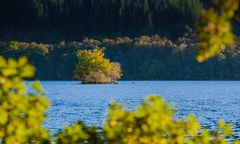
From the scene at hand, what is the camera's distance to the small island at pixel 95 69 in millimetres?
185100

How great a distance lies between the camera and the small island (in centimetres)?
18510

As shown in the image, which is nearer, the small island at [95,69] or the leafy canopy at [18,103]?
the leafy canopy at [18,103]

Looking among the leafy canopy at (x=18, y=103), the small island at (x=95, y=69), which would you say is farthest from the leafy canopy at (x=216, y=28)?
the small island at (x=95, y=69)

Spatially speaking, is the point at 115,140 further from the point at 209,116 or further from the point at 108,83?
the point at 108,83

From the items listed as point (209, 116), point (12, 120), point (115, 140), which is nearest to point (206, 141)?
point (115, 140)

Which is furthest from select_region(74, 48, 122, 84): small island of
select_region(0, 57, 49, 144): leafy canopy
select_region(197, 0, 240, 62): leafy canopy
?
select_region(197, 0, 240, 62): leafy canopy

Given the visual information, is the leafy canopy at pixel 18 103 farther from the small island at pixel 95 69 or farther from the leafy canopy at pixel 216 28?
the small island at pixel 95 69

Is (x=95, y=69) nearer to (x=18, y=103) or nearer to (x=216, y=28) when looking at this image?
(x=18, y=103)

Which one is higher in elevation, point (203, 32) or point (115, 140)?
point (203, 32)

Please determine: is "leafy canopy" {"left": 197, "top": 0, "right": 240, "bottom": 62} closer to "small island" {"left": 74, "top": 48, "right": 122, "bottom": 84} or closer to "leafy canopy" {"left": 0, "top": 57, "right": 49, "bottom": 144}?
"leafy canopy" {"left": 0, "top": 57, "right": 49, "bottom": 144}

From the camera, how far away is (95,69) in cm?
18675

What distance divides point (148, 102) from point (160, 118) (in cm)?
51

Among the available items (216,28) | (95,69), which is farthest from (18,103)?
(95,69)

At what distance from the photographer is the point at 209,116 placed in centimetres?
7231
